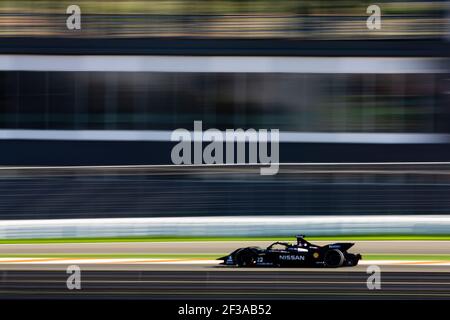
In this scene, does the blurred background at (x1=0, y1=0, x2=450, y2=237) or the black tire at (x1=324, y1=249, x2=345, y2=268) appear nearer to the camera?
the black tire at (x1=324, y1=249, x2=345, y2=268)

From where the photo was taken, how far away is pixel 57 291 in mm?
5078

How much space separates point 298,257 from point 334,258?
10.2 inches

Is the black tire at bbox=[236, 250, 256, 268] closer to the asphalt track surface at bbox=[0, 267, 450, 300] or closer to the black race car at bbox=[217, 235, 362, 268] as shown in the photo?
the black race car at bbox=[217, 235, 362, 268]

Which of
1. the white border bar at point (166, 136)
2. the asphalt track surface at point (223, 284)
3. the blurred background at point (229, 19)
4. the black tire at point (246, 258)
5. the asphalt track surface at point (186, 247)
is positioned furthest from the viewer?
the white border bar at point (166, 136)

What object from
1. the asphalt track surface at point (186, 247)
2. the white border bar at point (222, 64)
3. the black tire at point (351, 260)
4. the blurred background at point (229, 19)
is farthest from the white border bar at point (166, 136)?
the black tire at point (351, 260)

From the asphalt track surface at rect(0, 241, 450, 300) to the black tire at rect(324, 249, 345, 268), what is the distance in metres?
0.08

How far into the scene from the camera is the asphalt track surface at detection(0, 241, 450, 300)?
506cm

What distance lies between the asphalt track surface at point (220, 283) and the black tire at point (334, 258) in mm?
78

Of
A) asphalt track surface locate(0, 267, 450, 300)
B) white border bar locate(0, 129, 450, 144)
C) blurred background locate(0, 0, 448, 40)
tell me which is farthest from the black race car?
blurred background locate(0, 0, 448, 40)

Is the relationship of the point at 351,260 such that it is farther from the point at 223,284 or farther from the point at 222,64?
the point at 222,64

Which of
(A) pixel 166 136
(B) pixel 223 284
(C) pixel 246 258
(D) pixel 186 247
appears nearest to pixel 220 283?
(B) pixel 223 284

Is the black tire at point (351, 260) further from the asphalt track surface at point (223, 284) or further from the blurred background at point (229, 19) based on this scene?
the blurred background at point (229, 19)

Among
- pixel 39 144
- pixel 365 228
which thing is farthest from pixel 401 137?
pixel 365 228

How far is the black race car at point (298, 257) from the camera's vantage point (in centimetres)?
574
